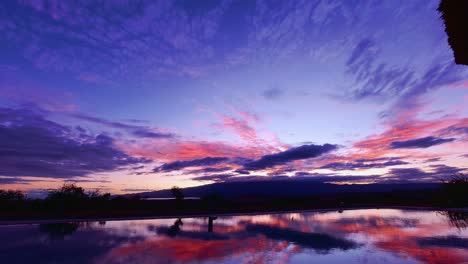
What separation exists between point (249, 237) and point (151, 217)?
11319mm

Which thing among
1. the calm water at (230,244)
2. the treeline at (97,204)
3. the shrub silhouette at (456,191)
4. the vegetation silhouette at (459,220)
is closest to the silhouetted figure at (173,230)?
the calm water at (230,244)

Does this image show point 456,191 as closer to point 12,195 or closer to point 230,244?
point 230,244

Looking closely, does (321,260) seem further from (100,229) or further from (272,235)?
(100,229)

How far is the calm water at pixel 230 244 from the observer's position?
1081 centimetres

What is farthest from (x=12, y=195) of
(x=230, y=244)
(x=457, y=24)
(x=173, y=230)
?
(x=457, y=24)

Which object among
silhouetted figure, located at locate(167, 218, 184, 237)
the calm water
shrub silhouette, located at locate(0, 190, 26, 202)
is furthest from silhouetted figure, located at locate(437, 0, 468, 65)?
shrub silhouette, located at locate(0, 190, 26, 202)

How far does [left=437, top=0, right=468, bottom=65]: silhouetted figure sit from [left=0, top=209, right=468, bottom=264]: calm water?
9.13 meters

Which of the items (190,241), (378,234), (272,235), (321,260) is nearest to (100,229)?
(190,241)

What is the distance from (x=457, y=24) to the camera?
2.81 meters

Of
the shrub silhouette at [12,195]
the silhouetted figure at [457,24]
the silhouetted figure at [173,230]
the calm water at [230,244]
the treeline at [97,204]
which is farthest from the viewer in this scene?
the shrub silhouette at [12,195]

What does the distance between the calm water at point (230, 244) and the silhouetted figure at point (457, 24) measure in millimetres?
9130

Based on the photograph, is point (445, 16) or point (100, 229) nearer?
point (445, 16)

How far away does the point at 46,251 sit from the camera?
12.1 m

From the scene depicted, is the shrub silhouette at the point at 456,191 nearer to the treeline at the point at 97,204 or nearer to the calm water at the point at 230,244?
the treeline at the point at 97,204
